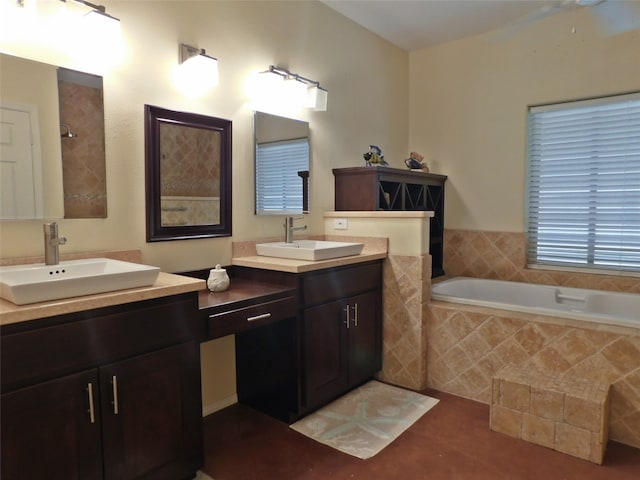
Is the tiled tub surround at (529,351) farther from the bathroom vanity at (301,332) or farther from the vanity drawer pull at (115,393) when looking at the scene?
the vanity drawer pull at (115,393)

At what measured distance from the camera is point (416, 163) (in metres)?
3.76

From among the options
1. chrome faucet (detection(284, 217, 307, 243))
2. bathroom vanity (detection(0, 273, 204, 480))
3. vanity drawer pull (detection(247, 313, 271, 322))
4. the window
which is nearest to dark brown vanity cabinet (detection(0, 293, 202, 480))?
bathroom vanity (detection(0, 273, 204, 480))

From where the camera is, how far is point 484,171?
3.77 metres

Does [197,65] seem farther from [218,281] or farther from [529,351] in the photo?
[529,351]

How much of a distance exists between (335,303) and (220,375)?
82 cm

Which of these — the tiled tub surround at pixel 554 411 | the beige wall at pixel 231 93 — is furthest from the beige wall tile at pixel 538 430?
the beige wall at pixel 231 93

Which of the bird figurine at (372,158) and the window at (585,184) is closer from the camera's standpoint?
the window at (585,184)

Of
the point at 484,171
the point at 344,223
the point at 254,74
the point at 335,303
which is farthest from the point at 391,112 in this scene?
the point at 335,303

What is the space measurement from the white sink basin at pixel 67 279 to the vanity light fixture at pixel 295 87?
1.51m

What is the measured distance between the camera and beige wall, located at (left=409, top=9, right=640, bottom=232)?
10.5ft

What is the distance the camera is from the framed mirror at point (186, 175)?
2184 mm

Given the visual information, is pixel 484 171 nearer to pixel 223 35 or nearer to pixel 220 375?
pixel 223 35

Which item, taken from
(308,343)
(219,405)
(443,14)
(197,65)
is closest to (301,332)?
(308,343)

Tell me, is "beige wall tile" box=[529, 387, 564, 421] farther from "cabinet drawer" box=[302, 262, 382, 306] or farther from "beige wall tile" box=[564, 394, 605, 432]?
"cabinet drawer" box=[302, 262, 382, 306]
